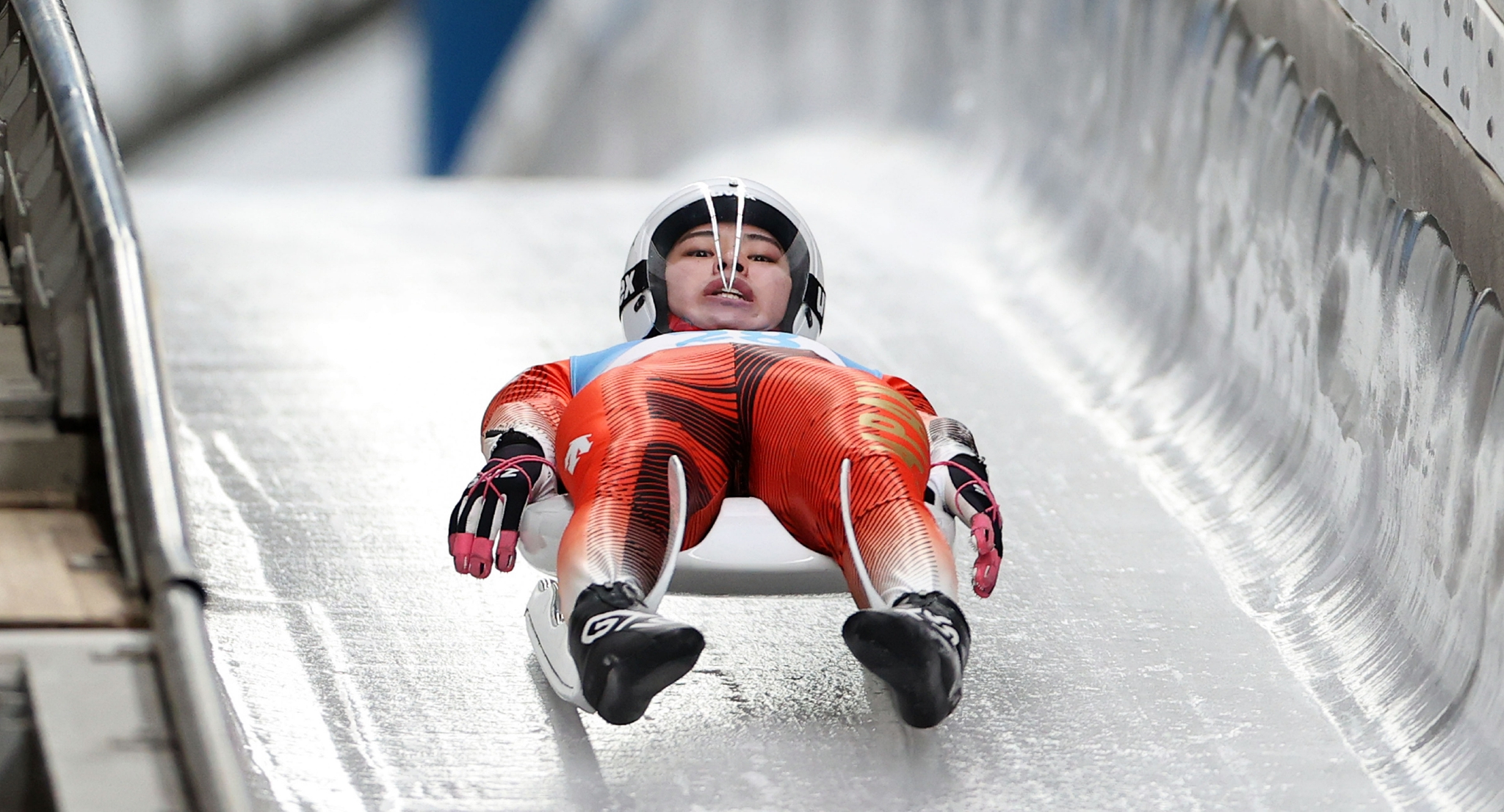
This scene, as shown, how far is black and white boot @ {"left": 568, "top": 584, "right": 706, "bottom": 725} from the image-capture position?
184cm

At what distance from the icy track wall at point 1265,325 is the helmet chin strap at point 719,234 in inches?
35.3

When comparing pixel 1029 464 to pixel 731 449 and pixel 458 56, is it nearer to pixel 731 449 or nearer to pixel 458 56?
pixel 731 449

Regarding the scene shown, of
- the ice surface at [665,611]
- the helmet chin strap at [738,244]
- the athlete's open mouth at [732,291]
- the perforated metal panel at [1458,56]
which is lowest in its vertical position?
the ice surface at [665,611]

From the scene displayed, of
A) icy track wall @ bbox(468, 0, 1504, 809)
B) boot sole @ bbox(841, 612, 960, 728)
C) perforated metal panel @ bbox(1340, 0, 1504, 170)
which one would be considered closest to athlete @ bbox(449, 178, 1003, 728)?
boot sole @ bbox(841, 612, 960, 728)

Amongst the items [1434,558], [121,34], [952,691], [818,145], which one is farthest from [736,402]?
[121,34]

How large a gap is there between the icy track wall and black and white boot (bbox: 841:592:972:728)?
581 mm

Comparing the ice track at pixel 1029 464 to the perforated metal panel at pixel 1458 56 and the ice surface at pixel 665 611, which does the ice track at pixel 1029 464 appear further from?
the perforated metal panel at pixel 1458 56

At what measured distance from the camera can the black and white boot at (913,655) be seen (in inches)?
72.6

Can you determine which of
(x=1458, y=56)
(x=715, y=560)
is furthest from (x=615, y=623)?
(x=1458, y=56)

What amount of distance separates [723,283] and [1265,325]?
1.12 meters

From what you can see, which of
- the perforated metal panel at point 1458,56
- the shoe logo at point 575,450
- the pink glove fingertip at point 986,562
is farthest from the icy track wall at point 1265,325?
the shoe logo at point 575,450

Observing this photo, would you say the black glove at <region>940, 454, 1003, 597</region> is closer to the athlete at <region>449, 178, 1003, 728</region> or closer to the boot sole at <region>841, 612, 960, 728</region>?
the athlete at <region>449, 178, 1003, 728</region>

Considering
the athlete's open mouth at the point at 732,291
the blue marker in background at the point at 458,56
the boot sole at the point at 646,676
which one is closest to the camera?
the boot sole at the point at 646,676

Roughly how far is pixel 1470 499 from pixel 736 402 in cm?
96
